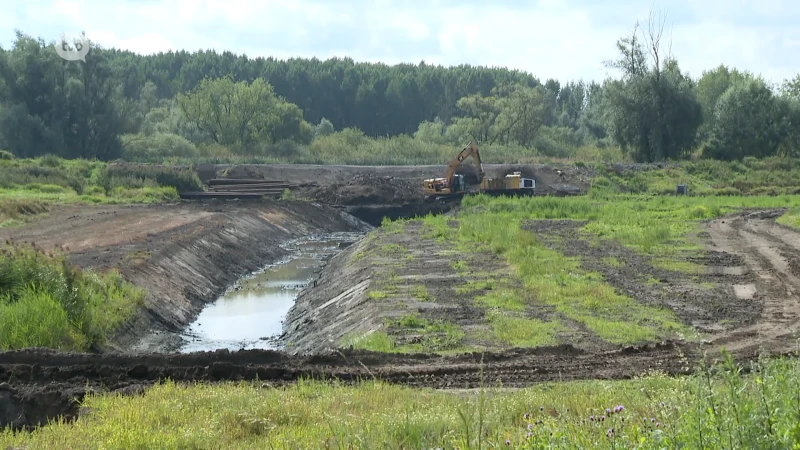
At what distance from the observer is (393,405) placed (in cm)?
1031

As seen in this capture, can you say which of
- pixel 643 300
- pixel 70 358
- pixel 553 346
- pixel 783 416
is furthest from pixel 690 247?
pixel 783 416

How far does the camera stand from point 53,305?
17828 millimetres

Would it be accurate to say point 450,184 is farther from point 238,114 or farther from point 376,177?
point 238,114

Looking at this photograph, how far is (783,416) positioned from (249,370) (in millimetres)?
9637

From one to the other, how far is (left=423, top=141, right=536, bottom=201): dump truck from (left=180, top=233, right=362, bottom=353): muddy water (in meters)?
16.5

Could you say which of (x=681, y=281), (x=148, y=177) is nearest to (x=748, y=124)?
(x=148, y=177)

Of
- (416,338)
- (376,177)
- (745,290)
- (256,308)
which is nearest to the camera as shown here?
(416,338)

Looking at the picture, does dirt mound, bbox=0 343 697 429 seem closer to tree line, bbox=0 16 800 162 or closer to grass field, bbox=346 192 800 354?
grass field, bbox=346 192 800 354

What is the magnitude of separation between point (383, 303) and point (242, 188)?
41.4 m

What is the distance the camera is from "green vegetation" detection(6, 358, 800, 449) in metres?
6.16

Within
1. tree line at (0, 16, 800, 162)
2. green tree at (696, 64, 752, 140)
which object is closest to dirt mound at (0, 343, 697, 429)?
tree line at (0, 16, 800, 162)

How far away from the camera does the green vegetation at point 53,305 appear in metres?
17.1

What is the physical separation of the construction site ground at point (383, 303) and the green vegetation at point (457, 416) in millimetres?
781

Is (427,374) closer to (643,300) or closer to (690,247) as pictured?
(643,300)
